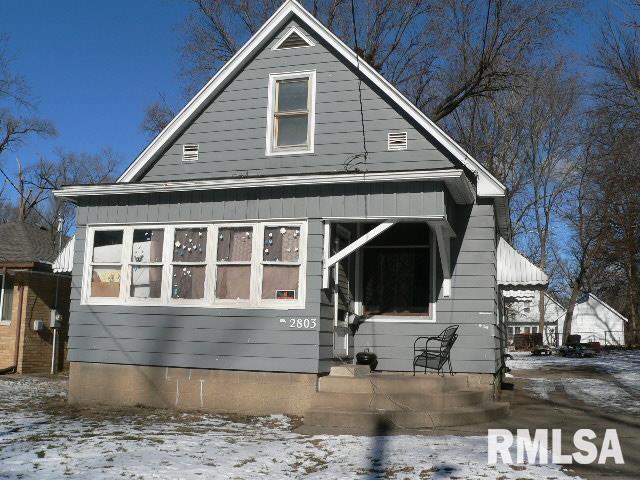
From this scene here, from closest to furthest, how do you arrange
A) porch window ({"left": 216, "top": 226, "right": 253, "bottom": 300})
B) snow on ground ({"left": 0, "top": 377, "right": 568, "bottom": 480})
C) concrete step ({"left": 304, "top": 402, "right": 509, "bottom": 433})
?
snow on ground ({"left": 0, "top": 377, "right": 568, "bottom": 480}), concrete step ({"left": 304, "top": 402, "right": 509, "bottom": 433}), porch window ({"left": 216, "top": 226, "right": 253, "bottom": 300})

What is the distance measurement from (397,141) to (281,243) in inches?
110

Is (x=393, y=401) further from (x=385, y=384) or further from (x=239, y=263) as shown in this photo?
(x=239, y=263)

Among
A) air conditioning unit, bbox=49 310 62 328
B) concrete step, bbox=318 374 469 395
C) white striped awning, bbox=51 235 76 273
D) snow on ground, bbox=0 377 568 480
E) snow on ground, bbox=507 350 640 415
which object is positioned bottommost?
snow on ground, bbox=0 377 568 480

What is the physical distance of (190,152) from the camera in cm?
1262

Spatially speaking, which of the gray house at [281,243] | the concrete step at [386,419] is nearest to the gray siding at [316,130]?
the gray house at [281,243]

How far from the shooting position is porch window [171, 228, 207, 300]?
36.1ft

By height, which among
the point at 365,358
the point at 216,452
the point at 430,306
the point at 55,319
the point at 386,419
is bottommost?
the point at 216,452

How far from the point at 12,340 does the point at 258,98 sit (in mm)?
9507

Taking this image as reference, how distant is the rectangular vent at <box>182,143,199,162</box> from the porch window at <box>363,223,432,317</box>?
12.0ft

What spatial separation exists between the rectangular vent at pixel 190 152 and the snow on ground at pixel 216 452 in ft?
16.6

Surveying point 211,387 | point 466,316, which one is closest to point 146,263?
point 211,387

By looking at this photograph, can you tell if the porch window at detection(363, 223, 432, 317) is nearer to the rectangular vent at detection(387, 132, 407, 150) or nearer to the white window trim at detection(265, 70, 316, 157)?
the rectangular vent at detection(387, 132, 407, 150)

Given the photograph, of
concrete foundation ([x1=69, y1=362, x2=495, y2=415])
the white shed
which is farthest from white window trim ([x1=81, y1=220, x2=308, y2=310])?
the white shed

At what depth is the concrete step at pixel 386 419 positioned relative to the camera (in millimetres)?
8930
